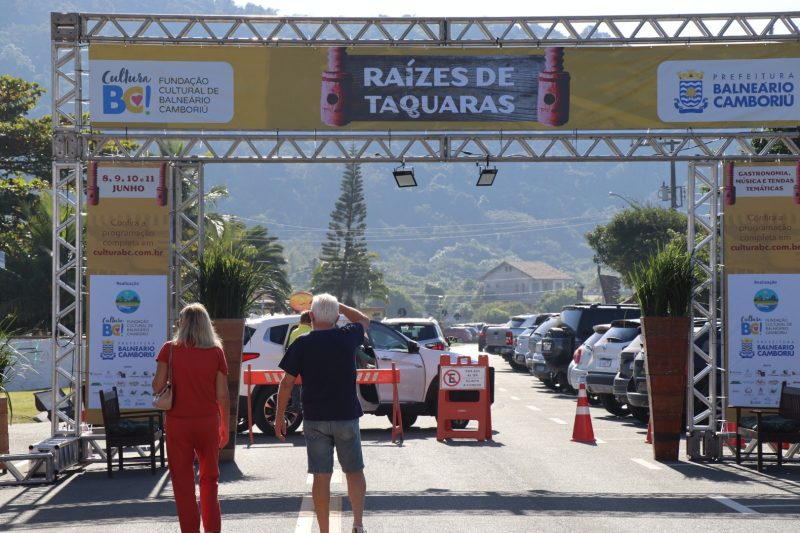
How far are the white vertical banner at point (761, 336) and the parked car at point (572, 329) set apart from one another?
11277 mm

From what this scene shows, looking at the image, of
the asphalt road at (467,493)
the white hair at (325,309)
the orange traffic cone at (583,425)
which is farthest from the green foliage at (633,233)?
the white hair at (325,309)

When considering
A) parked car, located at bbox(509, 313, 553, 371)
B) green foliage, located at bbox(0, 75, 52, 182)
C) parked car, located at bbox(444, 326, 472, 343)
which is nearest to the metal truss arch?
parked car, located at bbox(509, 313, 553, 371)

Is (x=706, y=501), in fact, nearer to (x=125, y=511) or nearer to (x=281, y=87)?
(x=125, y=511)

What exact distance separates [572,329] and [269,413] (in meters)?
11.2

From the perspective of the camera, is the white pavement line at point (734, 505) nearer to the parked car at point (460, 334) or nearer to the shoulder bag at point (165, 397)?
the shoulder bag at point (165, 397)

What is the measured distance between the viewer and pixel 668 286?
1553 cm

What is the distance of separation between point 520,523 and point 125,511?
3.72 metres

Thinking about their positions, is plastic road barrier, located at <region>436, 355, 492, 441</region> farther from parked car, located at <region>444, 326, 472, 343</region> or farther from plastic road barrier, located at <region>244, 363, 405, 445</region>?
parked car, located at <region>444, 326, 472, 343</region>

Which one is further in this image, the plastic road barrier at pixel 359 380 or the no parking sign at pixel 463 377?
the no parking sign at pixel 463 377

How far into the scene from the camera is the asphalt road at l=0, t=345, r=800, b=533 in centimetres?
1027

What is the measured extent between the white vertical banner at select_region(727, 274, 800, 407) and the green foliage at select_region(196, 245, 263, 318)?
20.3 feet

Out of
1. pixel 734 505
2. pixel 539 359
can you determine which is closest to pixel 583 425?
pixel 734 505

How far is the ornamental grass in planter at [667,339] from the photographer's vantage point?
15227 mm

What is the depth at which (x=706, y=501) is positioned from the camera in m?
11.6
